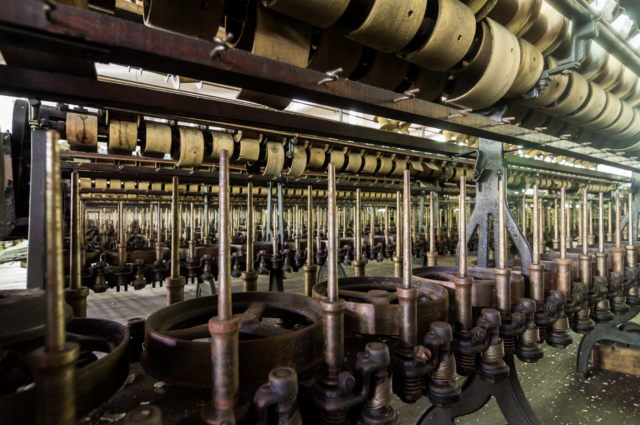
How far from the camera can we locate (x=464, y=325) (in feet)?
3.65

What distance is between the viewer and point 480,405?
1569 millimetres

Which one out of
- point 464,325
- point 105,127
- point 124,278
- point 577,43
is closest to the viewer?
point 464,325

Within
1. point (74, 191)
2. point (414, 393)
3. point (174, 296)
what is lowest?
point (414, 393)

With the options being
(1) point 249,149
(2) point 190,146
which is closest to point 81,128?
(2) point 190,146

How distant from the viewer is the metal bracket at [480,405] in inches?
61.4

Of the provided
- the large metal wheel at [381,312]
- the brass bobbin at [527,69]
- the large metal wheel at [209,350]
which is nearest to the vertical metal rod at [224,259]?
the large metal wheel at [209,350]

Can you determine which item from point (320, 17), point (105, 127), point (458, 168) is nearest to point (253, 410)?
point (320, 17)

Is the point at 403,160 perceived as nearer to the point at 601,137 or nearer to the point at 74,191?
the point at 601,137

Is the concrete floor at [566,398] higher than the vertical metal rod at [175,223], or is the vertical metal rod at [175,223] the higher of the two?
the vertical metal rod at [175,223]

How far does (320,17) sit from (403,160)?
8.20ft

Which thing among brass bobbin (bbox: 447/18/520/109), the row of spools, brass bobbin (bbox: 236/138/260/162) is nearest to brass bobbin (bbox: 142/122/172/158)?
brass bobbin (bbox: 236/138/260/162)

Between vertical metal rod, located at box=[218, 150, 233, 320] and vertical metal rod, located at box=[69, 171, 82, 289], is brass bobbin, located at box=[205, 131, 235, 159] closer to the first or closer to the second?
vertical metal rod, located at box=[69, 171, 82, 289]

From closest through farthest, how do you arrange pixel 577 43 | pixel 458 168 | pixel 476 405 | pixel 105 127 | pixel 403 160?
pixel 577 43
pixel 476 405
pixel 105 127
pixel 403 160
pixel 458 168

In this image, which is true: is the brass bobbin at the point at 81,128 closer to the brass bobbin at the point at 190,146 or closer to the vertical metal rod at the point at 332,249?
the brass bobbin at the point at 190,146
